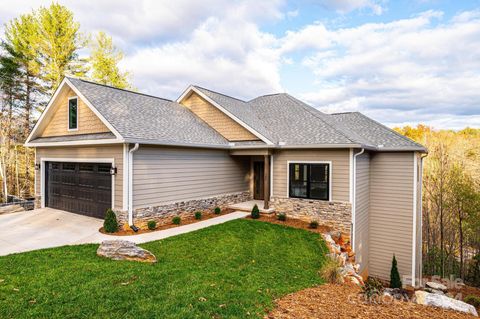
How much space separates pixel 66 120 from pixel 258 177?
9530mm

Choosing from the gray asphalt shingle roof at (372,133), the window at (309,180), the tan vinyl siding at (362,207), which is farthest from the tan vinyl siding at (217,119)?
the gray asphalt shingle roof at (372,133)

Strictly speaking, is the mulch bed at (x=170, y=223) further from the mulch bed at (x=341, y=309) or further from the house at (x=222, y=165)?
the mulch bed at (x=341, y=309)

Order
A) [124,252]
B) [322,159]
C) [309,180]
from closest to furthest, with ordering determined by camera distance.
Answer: [124,252] < [322,159] < [309,180]

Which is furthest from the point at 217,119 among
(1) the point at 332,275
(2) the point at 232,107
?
(1) the point at 332,275

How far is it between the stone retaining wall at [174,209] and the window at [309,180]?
3297 mm

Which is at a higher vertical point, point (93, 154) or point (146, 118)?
point (146, 118)

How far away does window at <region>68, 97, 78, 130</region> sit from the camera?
11.1 metres

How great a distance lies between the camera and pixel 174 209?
10.5 m

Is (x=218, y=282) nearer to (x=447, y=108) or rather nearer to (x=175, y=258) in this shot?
(x=175, y=258)

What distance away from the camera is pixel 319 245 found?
879 cm

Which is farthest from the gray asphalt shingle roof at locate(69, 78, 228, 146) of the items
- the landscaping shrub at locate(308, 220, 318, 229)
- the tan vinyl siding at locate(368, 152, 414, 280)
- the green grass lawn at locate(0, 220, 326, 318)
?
the tan vinyl siding at locate(368, 152, 414, 280)

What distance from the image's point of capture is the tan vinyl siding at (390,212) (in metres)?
12.1

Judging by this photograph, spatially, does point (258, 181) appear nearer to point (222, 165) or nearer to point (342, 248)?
point (222, 165)

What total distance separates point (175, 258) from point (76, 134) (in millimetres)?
7724
